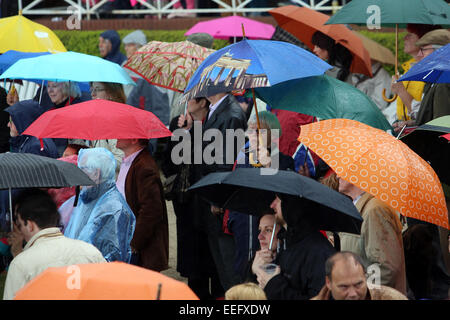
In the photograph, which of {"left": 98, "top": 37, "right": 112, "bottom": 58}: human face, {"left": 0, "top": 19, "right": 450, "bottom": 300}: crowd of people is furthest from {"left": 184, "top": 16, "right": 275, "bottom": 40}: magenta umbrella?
{"left": 0, "top": 19, "right": 450, "bottom": 300}: crowd of people

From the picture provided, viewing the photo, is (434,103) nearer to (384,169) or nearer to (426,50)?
(426,50)

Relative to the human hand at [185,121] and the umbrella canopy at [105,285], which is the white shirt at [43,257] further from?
the human hand at [185,121]

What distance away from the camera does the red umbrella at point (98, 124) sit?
6.61 m

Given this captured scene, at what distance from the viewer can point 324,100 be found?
6695 millimetres

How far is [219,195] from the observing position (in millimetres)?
5809

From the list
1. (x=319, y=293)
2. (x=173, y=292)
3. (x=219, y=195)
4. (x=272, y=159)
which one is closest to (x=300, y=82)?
(x=272, y=159)

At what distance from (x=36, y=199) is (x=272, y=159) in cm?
209

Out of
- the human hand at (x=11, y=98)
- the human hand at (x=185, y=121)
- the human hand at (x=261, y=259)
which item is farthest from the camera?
the human hand at (x=11, y=98)

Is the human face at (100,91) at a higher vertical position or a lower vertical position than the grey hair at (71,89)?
higher

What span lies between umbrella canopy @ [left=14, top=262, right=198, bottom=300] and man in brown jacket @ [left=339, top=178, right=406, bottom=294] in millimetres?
2059

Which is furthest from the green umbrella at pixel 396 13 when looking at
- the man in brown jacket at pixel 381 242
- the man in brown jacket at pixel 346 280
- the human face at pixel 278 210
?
the man in brown jacket at pixel 346 280

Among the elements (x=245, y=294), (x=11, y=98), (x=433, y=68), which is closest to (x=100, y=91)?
(x=11, y=98)

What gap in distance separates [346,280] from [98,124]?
287 centimetres

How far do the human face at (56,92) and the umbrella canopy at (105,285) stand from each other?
4.80 metres
